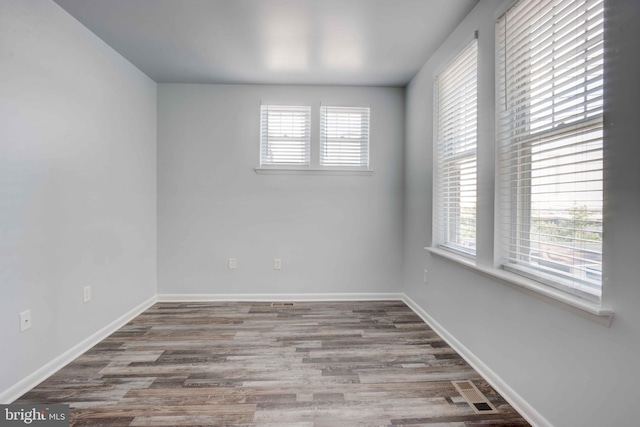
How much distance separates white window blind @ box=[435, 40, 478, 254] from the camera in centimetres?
224

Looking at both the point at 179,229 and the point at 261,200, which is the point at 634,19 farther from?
the point at 179,229

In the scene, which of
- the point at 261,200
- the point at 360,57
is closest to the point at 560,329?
the point at 360,57

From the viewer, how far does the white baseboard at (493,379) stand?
1564 mm

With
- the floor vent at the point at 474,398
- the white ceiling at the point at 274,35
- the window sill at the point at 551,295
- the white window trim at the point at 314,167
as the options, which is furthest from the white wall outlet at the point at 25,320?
the window sill at the point at 551,295

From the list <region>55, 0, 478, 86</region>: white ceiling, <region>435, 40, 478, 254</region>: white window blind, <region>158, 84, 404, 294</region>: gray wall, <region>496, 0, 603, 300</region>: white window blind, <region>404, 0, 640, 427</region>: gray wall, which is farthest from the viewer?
<region>158, 84, 404, 294</region>: gray wall

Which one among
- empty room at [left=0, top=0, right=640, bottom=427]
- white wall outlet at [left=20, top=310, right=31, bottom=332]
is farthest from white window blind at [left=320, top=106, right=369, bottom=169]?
white wall outlet at [left=20, top=310, right=31, bottom=332]

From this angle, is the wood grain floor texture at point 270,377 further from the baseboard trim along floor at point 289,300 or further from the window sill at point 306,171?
the window sill at point 306,171

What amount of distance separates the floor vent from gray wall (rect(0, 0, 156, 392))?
2.68 meters

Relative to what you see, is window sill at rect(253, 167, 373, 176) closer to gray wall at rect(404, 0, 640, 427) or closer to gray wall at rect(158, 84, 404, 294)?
gray wall at rect(158, 84, 404, 294)

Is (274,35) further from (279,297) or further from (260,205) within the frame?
(279,297)

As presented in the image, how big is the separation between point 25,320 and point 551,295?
→ 116 inches

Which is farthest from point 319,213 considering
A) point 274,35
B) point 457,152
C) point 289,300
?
point 274,35

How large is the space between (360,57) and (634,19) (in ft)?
6.51

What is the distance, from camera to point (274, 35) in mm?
2412
